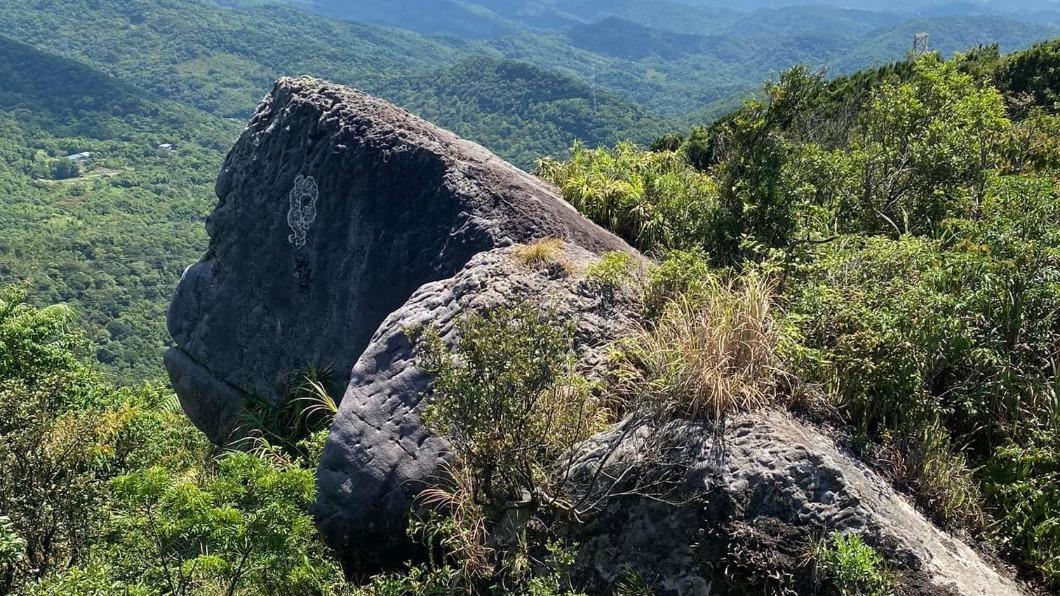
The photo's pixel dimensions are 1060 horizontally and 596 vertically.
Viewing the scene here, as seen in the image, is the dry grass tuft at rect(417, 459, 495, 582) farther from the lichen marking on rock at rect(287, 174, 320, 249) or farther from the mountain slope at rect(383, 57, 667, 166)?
the mountain slope at rect(383, 57, 667, 166)

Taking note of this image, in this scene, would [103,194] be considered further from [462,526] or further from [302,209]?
[462,526]

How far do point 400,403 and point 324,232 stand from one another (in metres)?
4.31

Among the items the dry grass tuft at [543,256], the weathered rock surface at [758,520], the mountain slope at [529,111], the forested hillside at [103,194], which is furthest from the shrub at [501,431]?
the mountain slope at [529,111]

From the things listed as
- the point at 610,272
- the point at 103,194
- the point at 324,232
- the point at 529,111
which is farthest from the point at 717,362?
the point at 529,111

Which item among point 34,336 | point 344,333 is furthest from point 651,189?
point 34,336

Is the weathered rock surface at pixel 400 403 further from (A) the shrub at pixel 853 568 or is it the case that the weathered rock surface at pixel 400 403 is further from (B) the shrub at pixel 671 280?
(A) the shrub at pixel 853 568

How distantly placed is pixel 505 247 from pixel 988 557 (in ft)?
17.7

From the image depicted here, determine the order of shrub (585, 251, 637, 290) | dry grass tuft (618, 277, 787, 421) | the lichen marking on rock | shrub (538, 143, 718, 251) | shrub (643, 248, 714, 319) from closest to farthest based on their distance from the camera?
dry grass tuft (618, 277, 787, 421) < shrub (643, 248, 714, 319) < shrub (585, 251, 637, 290) < shrub (538, 143, 718, 251) < the lichen marking on rock

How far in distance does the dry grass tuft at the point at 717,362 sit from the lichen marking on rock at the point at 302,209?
6041mm

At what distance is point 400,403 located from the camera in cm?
655

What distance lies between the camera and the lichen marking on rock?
404 inches

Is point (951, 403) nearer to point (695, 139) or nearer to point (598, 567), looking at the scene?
point (598, 567)

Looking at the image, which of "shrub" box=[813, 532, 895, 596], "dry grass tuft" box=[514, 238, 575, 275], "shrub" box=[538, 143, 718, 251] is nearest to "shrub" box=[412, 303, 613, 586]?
"shrub" box=[813, 532, 895, 596]

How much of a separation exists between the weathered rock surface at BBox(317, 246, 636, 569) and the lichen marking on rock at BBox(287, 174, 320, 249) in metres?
3.26
